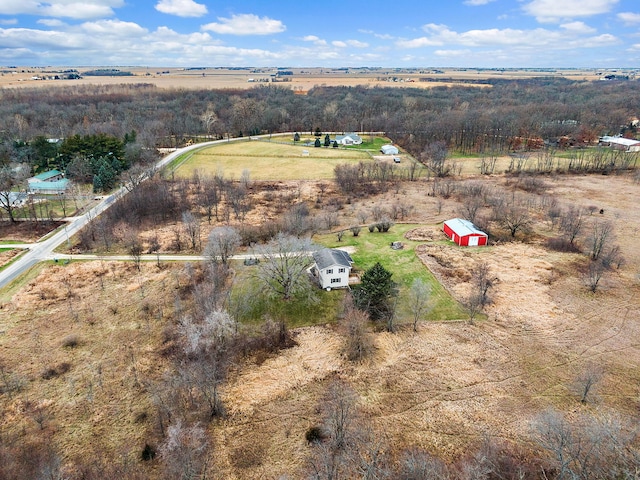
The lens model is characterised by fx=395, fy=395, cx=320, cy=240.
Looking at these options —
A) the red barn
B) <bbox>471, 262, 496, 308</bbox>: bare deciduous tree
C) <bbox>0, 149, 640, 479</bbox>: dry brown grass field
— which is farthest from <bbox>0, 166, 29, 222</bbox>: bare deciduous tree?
<bbox>471, 262, 496, 308</bbox>: bare deciduous tree

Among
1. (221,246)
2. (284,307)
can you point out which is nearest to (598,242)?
(284,307)

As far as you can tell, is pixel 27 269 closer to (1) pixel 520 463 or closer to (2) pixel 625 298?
(1) pixel 520 463

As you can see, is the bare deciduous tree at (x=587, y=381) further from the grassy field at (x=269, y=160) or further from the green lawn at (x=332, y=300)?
the grassy field at (x=269, y=160)

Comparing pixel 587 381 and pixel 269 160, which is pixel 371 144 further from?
pixel 587 381

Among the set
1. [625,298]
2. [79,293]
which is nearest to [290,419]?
[79,293]

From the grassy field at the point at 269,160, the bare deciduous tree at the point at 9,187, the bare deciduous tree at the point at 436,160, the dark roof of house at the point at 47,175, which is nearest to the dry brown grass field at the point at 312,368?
the bare deciduous tree at the point at 9,187
